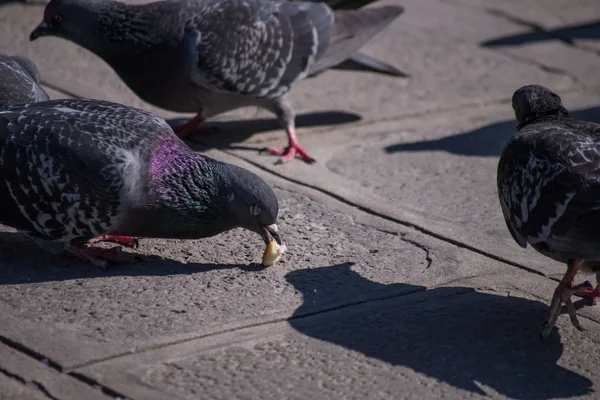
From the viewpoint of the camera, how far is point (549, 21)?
9719 mm

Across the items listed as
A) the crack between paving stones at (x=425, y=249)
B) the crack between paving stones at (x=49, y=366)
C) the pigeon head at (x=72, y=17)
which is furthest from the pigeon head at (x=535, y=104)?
the pigeon head at (x=72, y=17)

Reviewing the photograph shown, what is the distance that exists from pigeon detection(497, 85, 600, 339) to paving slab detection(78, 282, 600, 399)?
227mm

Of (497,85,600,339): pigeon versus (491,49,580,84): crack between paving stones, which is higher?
(497,85,600,339): pigeon

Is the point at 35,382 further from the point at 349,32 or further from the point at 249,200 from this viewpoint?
the point at 349,32

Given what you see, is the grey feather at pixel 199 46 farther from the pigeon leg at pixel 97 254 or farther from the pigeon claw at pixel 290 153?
the pigeon leg at pixel 97 254

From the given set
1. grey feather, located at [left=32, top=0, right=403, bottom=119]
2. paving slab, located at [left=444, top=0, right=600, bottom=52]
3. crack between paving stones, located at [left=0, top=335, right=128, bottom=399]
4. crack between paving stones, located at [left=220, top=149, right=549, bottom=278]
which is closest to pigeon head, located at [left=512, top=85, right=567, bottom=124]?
crack between paving stones, located at [left=220, top=149, right=549, bottom=278]

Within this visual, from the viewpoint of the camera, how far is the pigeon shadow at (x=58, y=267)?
165 inches

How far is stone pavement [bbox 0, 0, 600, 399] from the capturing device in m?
3.52

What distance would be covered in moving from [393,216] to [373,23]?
235cm

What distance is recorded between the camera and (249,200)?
4301 millimetres

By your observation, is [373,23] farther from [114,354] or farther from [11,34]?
[114,354]

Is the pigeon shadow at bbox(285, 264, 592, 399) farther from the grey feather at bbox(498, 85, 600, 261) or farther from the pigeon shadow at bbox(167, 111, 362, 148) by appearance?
the pigeon shadow at bbox(167, 111, 362, 148)

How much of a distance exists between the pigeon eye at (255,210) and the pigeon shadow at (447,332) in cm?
34

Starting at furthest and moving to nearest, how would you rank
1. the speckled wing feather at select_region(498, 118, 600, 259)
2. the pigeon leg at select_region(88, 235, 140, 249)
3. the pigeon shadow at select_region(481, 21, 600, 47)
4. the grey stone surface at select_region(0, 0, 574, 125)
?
1. the pigeon shadow at select_region(481, 21, 600, 47)
2. the grey stone surface at select_region(0, 0, 574, 125)
3. the pigeon leg at select_region(88, 235, 140, 249)
4. the speckled wing feather at select_region(498, 118, 600, 259)
